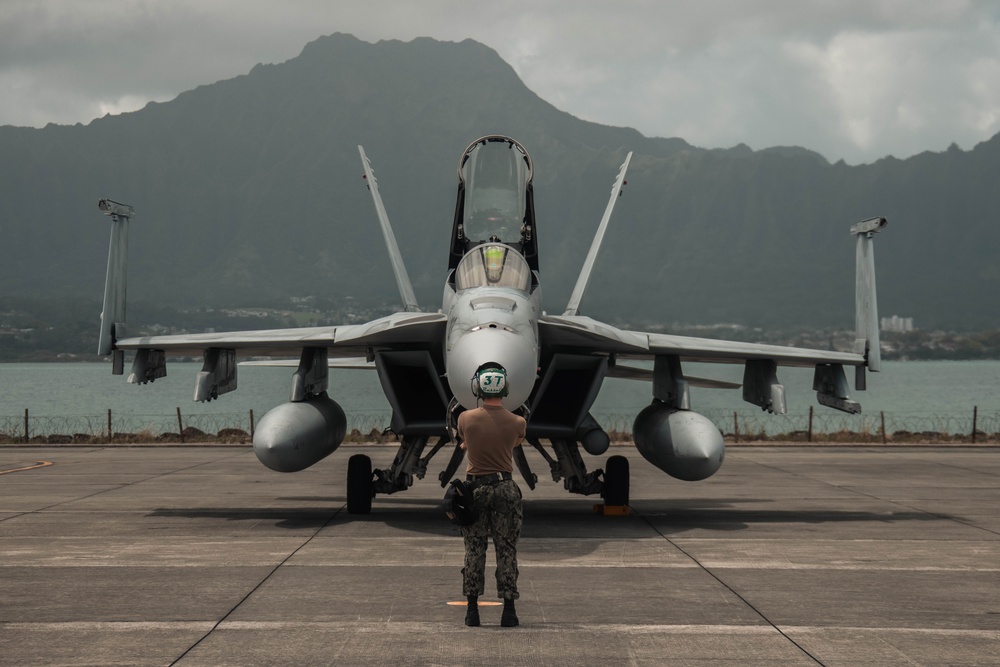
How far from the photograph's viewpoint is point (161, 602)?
783 centimetres

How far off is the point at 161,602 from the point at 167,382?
558 feet

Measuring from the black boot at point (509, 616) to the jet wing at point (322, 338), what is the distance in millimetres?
5152

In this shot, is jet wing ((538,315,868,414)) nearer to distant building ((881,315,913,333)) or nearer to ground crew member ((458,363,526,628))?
ground crew member ((458,363,526,628))

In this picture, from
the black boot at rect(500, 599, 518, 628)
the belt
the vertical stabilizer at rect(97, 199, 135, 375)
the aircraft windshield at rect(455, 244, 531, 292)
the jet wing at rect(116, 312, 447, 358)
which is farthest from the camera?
the vertical stabilizer at rect(97, 199, 135, 375)

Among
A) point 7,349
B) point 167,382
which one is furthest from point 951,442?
point 7,349

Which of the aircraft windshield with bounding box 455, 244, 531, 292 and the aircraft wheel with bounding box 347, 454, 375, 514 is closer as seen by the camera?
the aircraft windshield with bounding box 455, 244, 531, 292

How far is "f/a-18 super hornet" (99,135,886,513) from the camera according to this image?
12023 mm

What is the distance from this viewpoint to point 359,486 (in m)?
13.6

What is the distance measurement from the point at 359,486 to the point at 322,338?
205 centimetres

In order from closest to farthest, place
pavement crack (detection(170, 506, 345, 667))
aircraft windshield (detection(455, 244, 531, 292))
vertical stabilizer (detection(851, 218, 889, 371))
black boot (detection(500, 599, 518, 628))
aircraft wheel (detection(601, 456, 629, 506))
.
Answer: pavement crack (detection(170, 506, 345, 667)) → black boot (detection(500, 599, 518, 628)) → aircraft windshield (detection(455, 244, 531, 292)) → aircraft wheel (detection(601, 456, 629, 506)) → vertical stabilizer (detection(851, 218, 889, 371))

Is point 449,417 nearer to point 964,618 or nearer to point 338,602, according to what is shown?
point 338,602

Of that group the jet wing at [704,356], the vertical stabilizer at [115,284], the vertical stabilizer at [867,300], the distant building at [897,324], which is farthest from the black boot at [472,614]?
the distant building at [897,324]

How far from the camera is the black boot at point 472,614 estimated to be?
7.06 metres

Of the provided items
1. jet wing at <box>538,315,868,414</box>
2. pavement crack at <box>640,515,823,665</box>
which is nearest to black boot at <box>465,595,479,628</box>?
pavement crack at <box>640,515,823,665</box>
